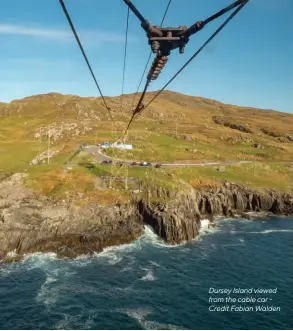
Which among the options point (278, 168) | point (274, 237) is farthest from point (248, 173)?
point (274, 237)

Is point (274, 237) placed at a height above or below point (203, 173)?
below

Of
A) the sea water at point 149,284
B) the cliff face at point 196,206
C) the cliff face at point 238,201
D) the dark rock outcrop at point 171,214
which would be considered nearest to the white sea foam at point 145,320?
the sea water at point 149,284

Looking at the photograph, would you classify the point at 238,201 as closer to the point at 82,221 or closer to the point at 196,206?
the point at 196,206

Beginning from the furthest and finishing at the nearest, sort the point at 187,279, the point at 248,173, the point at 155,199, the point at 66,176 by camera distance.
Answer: the point at 248,173
the point at 66,176
the point at 155,199
the point at 187,279

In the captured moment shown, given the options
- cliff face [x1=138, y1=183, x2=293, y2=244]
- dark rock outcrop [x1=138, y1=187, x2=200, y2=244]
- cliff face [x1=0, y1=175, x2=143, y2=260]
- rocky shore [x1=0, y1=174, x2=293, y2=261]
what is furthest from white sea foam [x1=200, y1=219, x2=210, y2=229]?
cliff face [x1=0, y1=175, x2=143, y2=260]

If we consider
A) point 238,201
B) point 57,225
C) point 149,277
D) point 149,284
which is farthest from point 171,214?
point 238,201

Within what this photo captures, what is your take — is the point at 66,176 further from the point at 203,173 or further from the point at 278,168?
the point at 278,168
